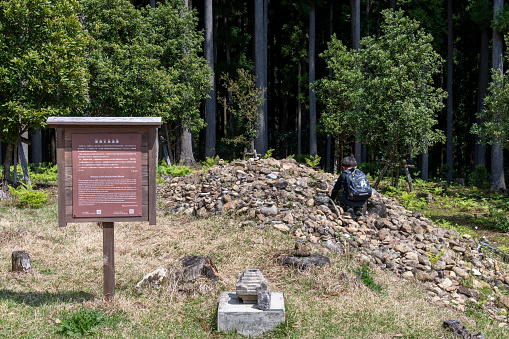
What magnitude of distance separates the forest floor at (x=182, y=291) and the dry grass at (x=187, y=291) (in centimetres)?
1

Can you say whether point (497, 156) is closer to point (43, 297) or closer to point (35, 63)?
point (35, 63)

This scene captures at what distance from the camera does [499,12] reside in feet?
63.6

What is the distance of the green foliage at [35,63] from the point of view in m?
11.8

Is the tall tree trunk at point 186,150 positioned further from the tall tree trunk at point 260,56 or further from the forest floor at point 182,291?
the forest floor at point 182,291

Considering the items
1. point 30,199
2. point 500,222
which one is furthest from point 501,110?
point 30,199

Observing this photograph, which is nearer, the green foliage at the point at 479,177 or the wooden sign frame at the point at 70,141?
the wooden sign frame at the point at 70,141

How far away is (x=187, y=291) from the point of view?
235 inches

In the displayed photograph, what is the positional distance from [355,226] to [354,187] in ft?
2.80

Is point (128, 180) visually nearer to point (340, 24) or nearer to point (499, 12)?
point (499, 12)

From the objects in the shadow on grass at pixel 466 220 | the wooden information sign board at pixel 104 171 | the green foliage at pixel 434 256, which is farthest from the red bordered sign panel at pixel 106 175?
the shadow on grass at pixel 466 220

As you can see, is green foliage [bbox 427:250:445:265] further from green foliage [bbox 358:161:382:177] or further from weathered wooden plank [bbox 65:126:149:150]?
green foliage [bbox 358:161:382:177]

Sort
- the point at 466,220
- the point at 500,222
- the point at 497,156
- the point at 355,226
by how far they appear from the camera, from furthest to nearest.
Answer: the point at 497,156, the point at 466,220, the point at 500,222, the point at 355,226

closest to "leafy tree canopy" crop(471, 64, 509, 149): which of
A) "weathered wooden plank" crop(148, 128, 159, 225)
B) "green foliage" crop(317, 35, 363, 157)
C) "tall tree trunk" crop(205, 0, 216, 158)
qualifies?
"green foliage" crop(317, 35, 363, 157)

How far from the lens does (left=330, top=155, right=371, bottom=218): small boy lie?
9.03 m
